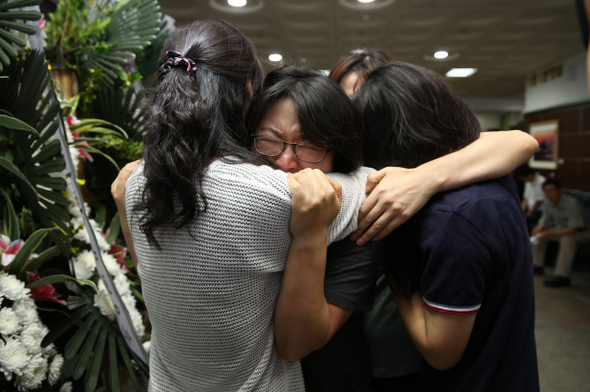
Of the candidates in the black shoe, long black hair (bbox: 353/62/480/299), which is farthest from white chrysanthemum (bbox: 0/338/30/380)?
the black shoe

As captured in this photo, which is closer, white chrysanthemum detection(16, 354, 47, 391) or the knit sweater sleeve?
the knit sweater sleeve

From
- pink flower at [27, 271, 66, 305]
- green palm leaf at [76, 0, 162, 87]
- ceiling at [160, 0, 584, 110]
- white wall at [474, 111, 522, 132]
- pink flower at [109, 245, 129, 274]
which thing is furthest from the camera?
white wall at [474, 111, 522, 132]

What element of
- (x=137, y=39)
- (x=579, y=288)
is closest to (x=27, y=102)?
(x=137, y=39)

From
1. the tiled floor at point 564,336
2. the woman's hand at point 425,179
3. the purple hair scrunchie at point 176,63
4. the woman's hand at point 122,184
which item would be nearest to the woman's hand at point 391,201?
the woman's hand at point 425,179

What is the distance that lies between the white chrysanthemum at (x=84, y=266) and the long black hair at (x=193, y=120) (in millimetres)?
864

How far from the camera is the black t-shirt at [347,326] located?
0.82m

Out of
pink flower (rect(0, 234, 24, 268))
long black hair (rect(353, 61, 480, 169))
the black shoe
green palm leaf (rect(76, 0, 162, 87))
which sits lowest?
the black shoe

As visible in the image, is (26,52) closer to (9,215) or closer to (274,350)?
(9,215)

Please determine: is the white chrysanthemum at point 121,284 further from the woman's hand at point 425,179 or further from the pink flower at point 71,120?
the woman's hand at point 425,179

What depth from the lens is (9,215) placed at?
1.20 meters

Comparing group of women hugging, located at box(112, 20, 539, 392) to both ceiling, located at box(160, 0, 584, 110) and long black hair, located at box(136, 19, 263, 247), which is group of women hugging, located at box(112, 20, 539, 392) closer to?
long black hair, located at box(136, 19, 263, 247)

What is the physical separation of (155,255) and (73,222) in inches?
36.6

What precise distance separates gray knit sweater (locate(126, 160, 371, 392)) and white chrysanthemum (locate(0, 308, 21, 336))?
0.50m

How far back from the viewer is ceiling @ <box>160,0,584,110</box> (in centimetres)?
416
